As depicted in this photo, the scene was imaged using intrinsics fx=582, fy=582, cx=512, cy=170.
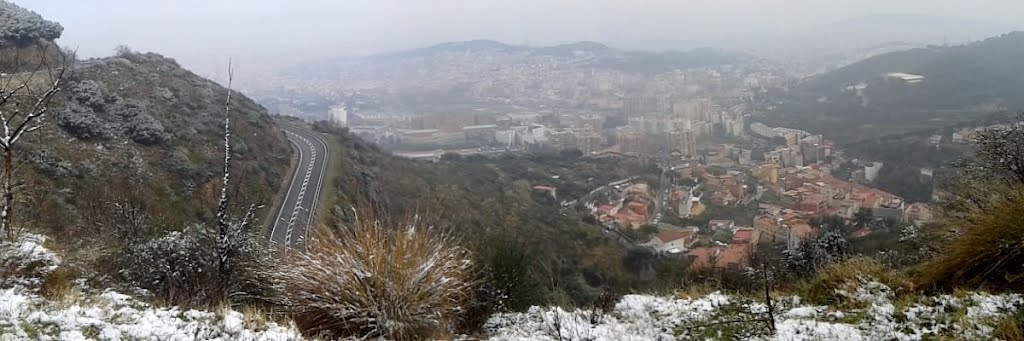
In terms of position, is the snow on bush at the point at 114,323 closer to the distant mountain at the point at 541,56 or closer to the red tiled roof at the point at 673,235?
the red tiled roof at the point at 673,235

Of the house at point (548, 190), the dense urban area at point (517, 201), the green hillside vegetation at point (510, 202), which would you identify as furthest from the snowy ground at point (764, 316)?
the house at point (548, 190)

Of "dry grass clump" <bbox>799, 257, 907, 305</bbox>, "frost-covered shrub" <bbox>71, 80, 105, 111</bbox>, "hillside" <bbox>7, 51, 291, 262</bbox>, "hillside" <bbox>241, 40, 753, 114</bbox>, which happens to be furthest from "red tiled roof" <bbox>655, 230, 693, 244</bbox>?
"hillside" <bbox>241, 40, 753, 114</bbox>

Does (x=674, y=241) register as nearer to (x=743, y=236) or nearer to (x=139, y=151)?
(x=743, y=236)

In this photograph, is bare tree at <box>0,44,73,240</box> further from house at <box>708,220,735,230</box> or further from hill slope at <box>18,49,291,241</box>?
house at <box>708,220,735,230</box>

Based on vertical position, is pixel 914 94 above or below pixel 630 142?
above

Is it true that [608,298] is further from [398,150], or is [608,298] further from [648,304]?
[398,150]

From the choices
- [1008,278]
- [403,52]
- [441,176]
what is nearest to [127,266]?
[1008,278]

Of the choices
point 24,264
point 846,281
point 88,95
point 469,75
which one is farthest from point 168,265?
point 469,75
